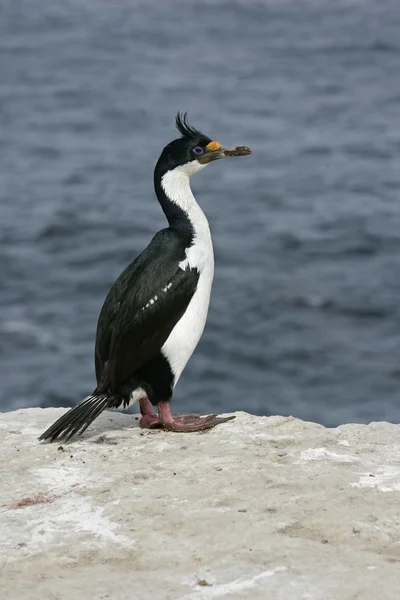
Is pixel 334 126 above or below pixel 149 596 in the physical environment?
above

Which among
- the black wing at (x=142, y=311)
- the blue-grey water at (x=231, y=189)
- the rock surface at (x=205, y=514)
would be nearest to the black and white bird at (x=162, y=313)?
the black wing at (x=142, y=311)

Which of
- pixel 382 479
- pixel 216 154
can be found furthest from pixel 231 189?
pixel 382 479

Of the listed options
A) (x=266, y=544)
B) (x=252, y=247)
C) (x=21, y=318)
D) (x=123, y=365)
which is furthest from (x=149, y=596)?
(x=252, y=247)

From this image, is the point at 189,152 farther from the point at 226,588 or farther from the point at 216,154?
the point at 226,588

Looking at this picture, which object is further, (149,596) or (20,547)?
(20,547)

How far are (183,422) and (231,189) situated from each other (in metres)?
12.6

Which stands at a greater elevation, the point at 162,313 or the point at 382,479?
the point at 162,313

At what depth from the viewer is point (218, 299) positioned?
15133 millimetres

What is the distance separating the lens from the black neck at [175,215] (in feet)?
23.5

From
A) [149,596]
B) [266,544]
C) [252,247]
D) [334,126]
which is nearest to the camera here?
[149,596]

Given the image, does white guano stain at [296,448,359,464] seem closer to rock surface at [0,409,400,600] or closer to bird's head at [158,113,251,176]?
rock surface at [0,409,400,600]

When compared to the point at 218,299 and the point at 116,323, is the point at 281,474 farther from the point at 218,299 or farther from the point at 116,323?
the point at 218,299

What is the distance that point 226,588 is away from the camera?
4.73 meters

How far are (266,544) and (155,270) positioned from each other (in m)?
2.29
